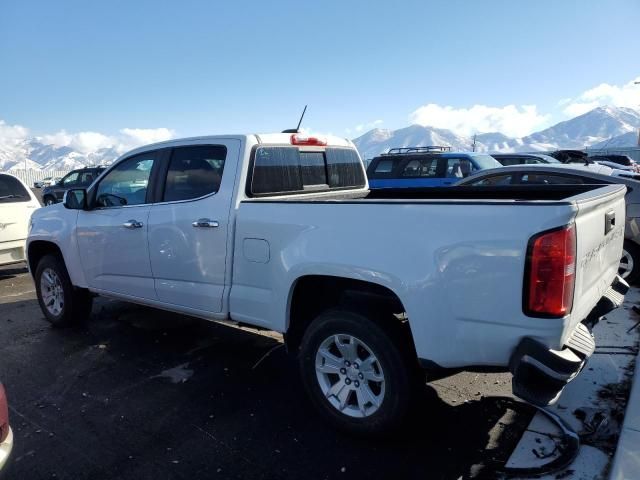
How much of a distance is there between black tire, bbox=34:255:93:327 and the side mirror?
2.56ft

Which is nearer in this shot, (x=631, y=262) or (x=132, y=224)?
(x=132, y=224)

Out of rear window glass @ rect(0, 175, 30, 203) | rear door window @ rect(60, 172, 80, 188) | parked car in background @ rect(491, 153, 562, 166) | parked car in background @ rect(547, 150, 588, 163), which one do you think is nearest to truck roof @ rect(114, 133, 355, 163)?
rear window glass @ rect(0, 175, 30, 203)

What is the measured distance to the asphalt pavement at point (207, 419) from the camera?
2723 millimetres

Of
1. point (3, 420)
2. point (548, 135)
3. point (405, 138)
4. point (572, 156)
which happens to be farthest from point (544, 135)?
point (3, 420)

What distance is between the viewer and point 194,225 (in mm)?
3625

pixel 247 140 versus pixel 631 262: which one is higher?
pixel 247 140

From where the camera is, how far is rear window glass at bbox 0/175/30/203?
7.67 metres

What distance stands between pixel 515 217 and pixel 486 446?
4.90 feet

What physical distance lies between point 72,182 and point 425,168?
1710 centimetres

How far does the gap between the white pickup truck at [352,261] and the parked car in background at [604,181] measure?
7.96 ft

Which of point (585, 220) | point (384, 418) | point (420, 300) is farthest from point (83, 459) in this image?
point (585, 220)

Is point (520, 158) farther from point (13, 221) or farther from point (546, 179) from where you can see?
point (13, 221)

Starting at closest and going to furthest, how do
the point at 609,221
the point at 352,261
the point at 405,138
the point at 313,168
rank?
the point at 352,261 < the point at 609,221 < the point at 313,168 < the point at 405,138

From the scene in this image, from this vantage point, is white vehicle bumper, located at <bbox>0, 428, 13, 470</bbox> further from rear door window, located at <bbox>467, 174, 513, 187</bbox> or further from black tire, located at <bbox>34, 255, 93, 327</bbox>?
rear door window, located at <bbox>467, 174, 513, 187</bbox>
